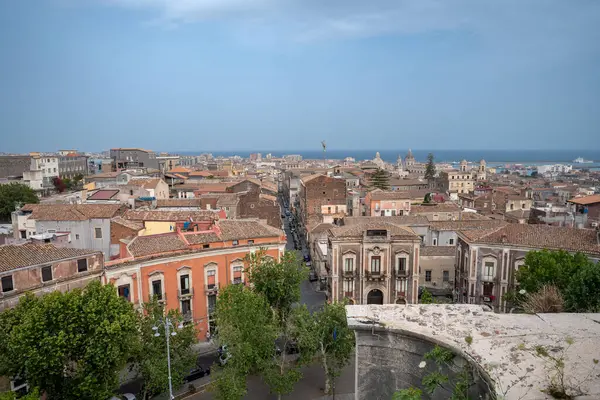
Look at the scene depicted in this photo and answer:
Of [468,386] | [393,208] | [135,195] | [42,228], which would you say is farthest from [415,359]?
[393,208]

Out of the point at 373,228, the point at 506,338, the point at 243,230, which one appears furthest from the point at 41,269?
the point at 373,228

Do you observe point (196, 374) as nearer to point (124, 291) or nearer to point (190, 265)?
point (124, 291)

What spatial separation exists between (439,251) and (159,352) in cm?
2982

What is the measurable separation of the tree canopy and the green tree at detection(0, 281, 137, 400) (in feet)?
74.2

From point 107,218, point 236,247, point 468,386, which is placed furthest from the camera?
point 107,218

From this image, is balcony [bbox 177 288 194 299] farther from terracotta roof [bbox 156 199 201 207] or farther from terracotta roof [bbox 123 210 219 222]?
terracotta roof [bbox 156 199 201 207]

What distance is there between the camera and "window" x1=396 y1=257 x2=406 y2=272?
3659 cm

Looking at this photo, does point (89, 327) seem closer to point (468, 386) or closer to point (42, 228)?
point (468, 386)

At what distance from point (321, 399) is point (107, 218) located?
A: 22.5 m

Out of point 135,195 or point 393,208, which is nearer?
point 135,195

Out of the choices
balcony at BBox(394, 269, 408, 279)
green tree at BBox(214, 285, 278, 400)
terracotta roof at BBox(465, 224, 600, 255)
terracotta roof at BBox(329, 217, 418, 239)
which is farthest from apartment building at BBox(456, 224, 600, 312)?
green tree at BBox(214, 285, 278, 400)

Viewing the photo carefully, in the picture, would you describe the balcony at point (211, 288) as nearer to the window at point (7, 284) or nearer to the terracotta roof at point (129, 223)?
the terracotta roof at point (129, 223)

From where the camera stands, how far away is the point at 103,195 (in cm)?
4972

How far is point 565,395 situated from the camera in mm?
8008
